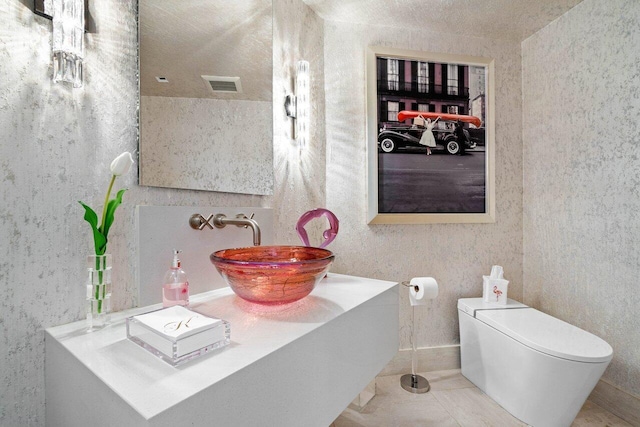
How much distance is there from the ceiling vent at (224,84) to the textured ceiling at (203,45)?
16mm

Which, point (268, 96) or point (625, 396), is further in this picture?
point (625, 396)

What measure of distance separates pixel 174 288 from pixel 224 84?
80 centimetres

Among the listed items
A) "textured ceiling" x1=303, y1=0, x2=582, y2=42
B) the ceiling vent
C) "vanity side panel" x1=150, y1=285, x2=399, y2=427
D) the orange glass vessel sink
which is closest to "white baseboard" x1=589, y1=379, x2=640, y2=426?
"vanity side panel" x1=150, y1=285, x2=399, y2=427

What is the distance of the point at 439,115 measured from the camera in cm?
211

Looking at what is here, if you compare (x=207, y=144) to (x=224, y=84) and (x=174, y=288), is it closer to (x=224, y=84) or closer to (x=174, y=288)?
(x=224, y=84)

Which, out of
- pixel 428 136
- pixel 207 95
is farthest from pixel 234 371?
pixel 428 136

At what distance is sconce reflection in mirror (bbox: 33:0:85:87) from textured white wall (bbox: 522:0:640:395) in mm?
2237

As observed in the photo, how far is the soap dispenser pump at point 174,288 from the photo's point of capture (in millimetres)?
964

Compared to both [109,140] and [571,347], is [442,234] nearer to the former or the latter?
[571,347]

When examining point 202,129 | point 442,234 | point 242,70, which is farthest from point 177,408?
point 442,234

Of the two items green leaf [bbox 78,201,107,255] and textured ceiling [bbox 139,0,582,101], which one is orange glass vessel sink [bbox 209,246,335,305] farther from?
textured ceiling [bbox 139,0,582,101]

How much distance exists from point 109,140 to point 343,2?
144 centimetres

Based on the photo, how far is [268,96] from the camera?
1492 mm

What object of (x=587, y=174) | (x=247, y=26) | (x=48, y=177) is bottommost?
(x=48, y=177)
